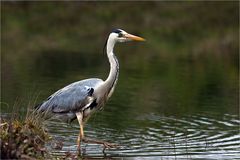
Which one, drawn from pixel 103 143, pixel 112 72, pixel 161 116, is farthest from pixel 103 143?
pixel 161 116

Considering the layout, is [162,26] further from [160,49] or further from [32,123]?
[32,123]

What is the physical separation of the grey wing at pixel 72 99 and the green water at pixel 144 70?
56 cm

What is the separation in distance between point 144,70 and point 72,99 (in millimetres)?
10249

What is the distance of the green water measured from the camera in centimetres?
1123

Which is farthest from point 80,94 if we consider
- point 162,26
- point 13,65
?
point 162,26

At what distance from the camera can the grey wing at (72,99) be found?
1052cm

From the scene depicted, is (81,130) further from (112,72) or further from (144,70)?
(144,70)

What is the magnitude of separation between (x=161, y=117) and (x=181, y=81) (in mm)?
5411

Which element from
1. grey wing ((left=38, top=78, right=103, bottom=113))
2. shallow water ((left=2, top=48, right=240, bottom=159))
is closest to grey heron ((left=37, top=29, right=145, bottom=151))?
grey wing ((left=38, top=78, right=103, bottom=113))

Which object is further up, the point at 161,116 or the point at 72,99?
the point at 72,99

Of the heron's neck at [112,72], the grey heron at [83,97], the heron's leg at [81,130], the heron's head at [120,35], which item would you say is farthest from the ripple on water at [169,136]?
the heron's head at [120,35]

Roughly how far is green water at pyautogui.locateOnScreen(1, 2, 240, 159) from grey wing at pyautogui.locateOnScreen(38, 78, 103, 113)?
22.0 inches

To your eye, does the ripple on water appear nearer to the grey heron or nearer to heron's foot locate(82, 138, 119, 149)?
heron's foot locate(82, 138, 119, 149)

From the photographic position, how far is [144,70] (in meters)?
20.7
